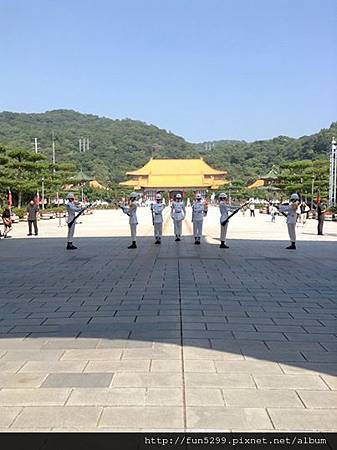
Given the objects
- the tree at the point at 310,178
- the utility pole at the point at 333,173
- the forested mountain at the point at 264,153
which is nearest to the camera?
the utility pole at the point at 333,173

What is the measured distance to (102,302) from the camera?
21.5 feet

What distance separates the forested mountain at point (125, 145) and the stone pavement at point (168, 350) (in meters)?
69.7

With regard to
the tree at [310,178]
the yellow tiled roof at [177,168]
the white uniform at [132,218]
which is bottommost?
the white uniform at [132,218]

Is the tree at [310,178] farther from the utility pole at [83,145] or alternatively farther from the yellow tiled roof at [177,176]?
the utility pole at [83,145]

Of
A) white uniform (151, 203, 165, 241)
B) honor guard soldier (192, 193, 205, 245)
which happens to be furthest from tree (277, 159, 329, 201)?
white uniform (151, 203, 165, 241)

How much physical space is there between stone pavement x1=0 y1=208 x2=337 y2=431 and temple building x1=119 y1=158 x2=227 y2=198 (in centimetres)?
5799

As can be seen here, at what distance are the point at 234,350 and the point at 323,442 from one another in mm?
1677

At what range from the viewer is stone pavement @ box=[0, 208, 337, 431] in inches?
125

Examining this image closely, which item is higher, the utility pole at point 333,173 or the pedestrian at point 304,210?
the utility pole at point 333,173

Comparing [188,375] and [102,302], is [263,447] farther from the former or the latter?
[102,302]

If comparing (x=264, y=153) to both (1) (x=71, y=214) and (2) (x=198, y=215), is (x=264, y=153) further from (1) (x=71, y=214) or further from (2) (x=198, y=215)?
(1) (x=71, y=214)

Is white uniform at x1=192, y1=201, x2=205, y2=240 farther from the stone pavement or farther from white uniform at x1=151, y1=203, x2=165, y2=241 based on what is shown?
the stone pavement

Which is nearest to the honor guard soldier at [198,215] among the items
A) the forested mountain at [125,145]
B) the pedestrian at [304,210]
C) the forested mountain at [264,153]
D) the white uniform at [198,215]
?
the white uniform at [198,215]

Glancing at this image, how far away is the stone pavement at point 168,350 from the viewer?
318cm
